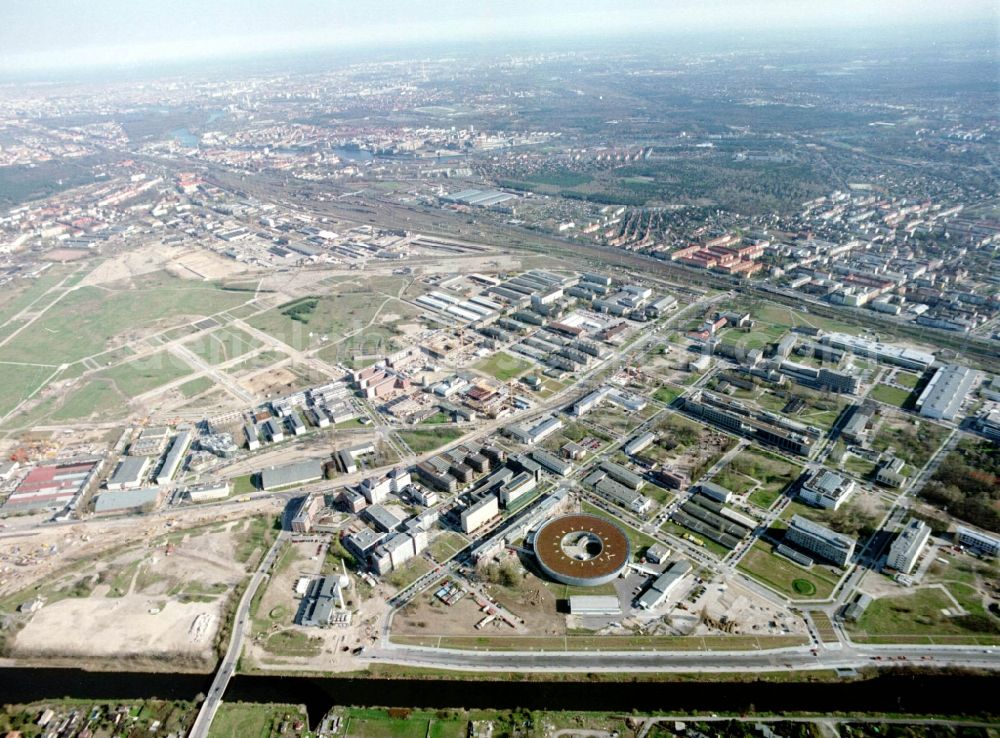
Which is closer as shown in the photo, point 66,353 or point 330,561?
point 330,561

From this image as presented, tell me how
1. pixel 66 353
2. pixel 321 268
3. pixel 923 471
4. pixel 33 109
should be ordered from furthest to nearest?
1. pixel 33 109
2. pixel 321 268
3. pixel 66 353
4. pixel 923 471

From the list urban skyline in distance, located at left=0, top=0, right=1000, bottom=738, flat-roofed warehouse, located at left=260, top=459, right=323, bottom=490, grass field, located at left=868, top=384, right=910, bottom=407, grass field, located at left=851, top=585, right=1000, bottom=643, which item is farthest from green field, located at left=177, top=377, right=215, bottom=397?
grass field, located at left=868, top=384, right=910, bottom=407

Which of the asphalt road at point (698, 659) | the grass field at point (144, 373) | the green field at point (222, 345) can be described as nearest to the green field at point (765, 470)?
the asphalt road at point (698, 659)

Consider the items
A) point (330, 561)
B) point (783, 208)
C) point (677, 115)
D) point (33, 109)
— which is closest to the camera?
point (330, 561)

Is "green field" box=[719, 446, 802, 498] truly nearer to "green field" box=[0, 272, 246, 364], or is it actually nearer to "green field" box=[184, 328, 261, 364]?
"green field" box=[184, 328, 261, 364]

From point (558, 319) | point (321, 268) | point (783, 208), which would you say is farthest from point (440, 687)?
point (783, 208)

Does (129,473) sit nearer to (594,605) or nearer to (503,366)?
(503,366)

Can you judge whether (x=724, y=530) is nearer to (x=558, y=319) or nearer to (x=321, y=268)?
(x=558, y=319)

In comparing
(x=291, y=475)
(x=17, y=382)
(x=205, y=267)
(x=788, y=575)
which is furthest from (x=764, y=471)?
(x=205, y=267)
